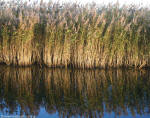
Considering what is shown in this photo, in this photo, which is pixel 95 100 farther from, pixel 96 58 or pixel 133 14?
pixel 133 14

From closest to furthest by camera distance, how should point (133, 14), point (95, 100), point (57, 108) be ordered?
1. point (57, 108)
2. point (95, 100)
3. point (133, 14)

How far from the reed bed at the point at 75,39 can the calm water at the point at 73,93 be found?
451 mm

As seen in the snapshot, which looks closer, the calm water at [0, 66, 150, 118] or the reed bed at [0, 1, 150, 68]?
the calm water at [0, 66, 150, 118]

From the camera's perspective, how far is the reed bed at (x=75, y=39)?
8.05m

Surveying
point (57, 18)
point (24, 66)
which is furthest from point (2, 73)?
point (57, 18)

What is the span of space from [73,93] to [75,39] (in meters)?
2.79

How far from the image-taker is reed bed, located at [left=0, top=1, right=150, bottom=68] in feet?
26.4

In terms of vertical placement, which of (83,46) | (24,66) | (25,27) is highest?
(25,27)

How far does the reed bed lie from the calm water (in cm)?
45

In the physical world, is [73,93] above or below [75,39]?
below

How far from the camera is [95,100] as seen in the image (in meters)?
5.18

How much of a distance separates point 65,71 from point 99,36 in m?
1.56

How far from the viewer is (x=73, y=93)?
18.3 feet

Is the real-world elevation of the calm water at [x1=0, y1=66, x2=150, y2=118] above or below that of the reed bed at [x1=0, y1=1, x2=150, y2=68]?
below
